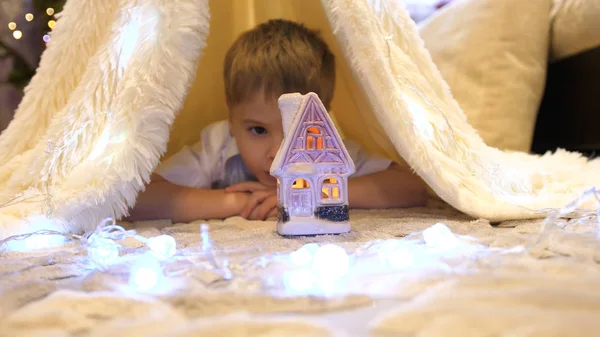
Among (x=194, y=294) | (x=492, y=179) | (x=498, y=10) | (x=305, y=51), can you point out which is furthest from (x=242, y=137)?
(x=498, y=10)

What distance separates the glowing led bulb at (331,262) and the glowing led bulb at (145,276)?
0.19 m

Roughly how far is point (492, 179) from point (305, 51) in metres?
0.51

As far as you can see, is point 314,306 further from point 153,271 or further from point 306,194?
point 306,194

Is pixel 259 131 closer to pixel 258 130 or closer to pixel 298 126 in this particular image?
pixel 258 130

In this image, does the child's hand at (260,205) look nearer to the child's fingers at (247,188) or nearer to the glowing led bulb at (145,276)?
the child's fingers at (247,188)

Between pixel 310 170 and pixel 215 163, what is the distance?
0.56 meters

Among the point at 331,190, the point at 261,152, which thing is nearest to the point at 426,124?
the point at 331,190

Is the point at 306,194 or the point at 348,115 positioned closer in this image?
the point at 306,194

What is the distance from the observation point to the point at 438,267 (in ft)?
1.81

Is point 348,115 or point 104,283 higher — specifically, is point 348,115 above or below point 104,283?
above

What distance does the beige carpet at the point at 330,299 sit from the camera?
1.29ft

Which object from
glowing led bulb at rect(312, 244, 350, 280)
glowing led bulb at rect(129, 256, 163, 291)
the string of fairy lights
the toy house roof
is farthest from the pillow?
the string of fairy lights

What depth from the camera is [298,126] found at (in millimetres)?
775

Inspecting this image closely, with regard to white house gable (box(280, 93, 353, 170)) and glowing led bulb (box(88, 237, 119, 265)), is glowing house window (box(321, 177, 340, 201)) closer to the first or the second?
white house gable (box(280, 93, 353, 170))
